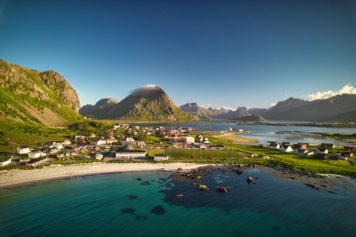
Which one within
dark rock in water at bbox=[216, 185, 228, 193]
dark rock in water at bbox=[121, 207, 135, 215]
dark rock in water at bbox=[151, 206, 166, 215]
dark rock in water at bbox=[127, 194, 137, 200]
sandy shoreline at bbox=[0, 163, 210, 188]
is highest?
sandy shoreline at bbox=[0, 163, 210, 188]

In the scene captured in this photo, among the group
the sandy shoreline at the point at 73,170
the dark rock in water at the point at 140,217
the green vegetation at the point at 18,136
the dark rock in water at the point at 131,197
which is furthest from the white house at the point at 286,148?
the green vegetation at the point at 18,136

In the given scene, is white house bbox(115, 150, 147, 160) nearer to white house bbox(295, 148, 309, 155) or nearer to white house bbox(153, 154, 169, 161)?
white house bbox(153, 154, 169, 161)

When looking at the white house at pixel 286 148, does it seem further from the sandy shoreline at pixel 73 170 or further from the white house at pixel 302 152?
the sandy shoreline at pixel 73 170

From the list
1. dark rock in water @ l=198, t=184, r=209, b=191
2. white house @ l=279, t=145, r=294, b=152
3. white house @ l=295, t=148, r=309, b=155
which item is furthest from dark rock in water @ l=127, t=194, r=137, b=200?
white house @ l=279, t=145, r=294, b=152

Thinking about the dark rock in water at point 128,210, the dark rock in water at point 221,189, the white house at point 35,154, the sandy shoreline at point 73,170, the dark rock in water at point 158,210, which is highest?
the white house at point 35,154

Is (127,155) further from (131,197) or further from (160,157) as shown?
(131,197)
